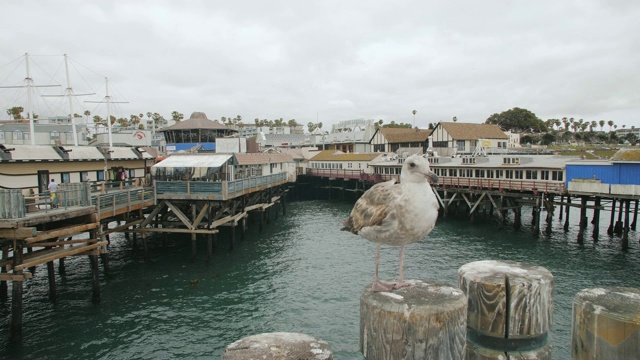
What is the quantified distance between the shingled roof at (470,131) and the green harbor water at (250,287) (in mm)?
38325

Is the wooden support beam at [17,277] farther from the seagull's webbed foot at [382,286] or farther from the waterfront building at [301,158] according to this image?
the waterfront building at [301,158]

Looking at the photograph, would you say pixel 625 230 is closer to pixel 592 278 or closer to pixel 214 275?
pixel 592 278

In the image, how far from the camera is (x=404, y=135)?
87.0 metres

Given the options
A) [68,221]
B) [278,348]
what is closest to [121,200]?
[68,221]

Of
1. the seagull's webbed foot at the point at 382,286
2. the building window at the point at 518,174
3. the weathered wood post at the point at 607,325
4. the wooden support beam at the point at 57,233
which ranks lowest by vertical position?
the wooden support beam at the point at 57,233

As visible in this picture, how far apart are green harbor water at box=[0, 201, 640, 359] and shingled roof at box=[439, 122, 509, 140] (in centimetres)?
3832

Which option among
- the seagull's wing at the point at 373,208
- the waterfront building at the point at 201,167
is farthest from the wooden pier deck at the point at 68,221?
the seagull's wing at the point at 373,208

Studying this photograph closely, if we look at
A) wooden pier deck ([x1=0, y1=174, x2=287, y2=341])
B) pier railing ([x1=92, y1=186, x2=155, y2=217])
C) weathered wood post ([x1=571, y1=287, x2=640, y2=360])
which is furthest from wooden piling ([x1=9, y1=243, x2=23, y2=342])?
weathered wood post ([x1=571, y1=287, x2=640, y2=360])

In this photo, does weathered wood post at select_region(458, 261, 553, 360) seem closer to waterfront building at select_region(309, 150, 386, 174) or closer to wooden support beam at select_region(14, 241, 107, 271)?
wooden support beam at select_region(14, 241, 107, 271)

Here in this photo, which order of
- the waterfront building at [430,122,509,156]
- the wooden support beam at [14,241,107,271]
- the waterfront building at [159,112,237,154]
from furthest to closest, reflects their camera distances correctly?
1. the waterfront building at [430,122,509,156]
2. the waterfront building at [159,112,237,154]
3. the wooden support beam at [14,241,107,271]

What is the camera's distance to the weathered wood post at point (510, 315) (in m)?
4.70

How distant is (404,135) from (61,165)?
2757 inches

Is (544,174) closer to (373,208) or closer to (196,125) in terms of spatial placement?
(196,125)

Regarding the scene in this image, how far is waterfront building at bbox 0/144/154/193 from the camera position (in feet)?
80.3
